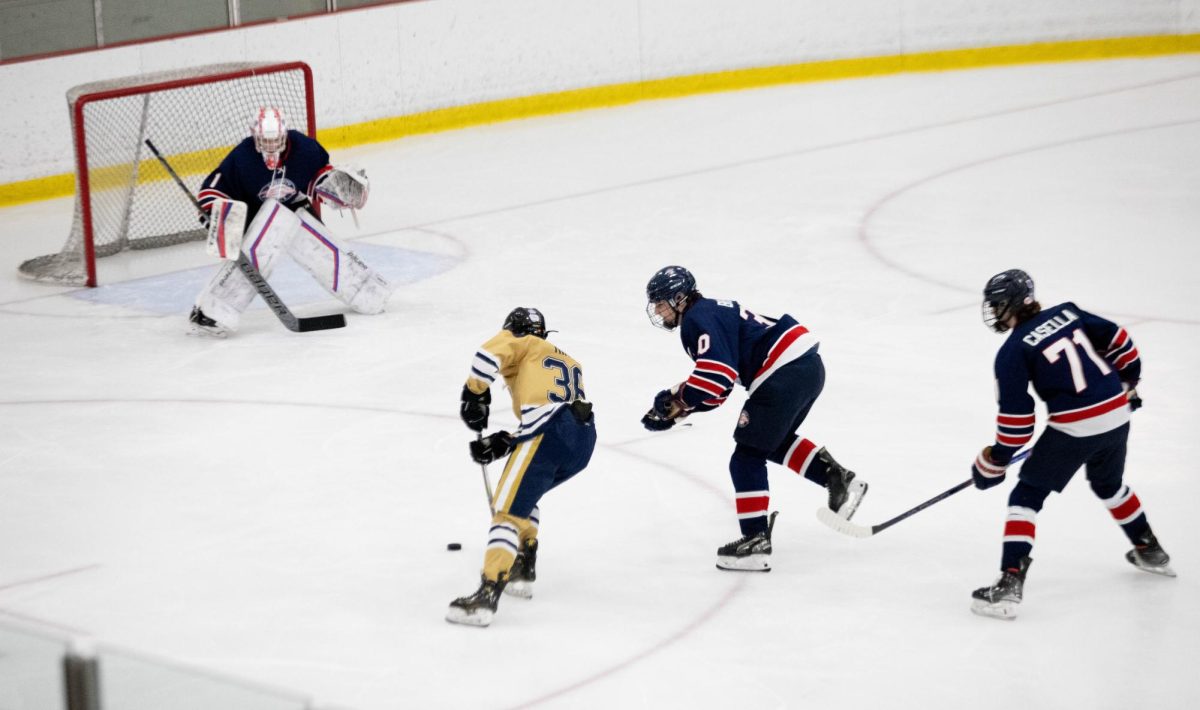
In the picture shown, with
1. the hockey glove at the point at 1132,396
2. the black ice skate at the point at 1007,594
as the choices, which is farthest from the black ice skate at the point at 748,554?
the hockey glove at the point at 1132,396

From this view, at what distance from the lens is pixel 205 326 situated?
282 inches

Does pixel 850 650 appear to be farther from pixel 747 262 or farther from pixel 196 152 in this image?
pixel 196 152

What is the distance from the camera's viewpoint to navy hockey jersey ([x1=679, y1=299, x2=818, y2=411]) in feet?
14.1

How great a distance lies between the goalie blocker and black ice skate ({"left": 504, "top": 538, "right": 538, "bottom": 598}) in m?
3.10

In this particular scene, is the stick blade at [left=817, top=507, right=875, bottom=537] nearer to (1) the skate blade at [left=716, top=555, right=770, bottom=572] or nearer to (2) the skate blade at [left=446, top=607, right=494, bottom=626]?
→ (1) the skate blade at [left=716, top=555, right=770, bottom=572]

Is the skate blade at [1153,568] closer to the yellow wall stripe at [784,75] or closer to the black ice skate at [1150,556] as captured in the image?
the black ice skate at [1150,556]

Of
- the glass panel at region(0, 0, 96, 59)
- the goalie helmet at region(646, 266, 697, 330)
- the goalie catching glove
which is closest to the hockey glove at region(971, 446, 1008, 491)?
the goalie catching glove

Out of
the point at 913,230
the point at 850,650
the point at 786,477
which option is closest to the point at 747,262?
the point at 913,230

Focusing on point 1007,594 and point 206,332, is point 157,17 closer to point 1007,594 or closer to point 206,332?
point 206,332

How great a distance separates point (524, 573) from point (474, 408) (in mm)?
453

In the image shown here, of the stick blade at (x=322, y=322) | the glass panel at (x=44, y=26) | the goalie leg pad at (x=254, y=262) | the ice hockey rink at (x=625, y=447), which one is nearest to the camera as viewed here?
the ice hockey rink at (x=625, y=447)

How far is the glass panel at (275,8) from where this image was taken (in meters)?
10.6

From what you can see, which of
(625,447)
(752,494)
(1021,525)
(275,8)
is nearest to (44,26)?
(275,8)

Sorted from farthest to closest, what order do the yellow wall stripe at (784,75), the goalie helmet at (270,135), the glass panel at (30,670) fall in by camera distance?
the yellow wall stripe at (784,75), the goalie helmet at (270,135), the glass panel at (30,670)
